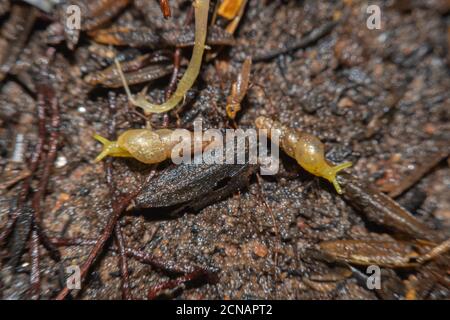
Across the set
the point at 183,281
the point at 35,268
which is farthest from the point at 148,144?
the point at 35,268

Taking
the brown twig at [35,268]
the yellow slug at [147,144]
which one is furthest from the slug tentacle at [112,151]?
the brown twig at [35,268]

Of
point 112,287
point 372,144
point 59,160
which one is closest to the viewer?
point 112,287

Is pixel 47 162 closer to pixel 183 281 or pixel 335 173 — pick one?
pixel 183 281

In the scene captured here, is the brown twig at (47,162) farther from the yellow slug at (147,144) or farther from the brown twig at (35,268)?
the yellow slug at (147,144)

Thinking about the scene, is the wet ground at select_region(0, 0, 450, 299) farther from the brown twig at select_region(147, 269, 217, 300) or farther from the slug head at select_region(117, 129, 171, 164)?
the slug head at select_region(117, 129, 171, 164)

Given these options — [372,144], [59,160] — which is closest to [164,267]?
[59,160]

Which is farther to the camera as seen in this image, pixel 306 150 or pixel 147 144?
pixel 306 150

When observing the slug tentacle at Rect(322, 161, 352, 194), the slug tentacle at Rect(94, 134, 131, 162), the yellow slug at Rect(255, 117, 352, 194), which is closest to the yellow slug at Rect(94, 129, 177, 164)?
the slug tentacle at Rect(94, 134, 131, 162)

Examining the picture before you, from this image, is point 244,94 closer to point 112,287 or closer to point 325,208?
point 325,208
